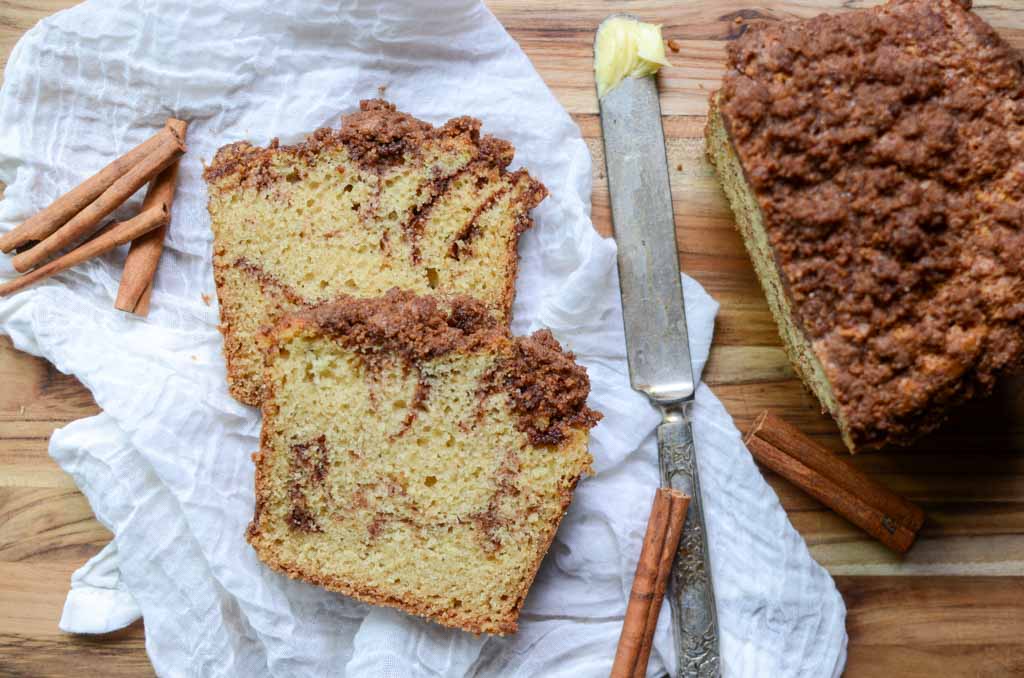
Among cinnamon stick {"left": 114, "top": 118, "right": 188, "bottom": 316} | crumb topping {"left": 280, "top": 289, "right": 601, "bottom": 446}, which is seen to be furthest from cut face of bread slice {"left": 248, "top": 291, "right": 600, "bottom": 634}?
cinnamon stick {"left": 114, "top": 118, "right": 188, "bottom": 316}

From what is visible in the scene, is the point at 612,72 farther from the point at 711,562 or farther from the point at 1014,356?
the point at 711,562

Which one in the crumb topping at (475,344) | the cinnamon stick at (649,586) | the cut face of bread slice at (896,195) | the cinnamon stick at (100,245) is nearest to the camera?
the cut face of bread slice at (896,195)

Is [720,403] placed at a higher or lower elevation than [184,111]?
lower

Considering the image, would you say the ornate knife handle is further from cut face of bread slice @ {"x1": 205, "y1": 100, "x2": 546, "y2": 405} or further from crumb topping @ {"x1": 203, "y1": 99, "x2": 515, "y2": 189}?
crumb topping @ {"x1": 203, "y1": 99, "x2": 515, "y2": 189}

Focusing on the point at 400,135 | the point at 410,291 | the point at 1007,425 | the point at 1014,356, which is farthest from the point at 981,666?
the point at 400,135

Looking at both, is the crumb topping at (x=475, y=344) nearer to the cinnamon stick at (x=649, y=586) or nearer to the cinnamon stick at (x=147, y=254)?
the cinnamon stick at (x=649, y=586)

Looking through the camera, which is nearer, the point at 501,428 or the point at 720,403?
the point at 501,428

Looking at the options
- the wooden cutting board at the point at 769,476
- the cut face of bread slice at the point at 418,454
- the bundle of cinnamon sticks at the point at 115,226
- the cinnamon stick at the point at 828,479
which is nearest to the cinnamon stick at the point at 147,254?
the bundle of cinnamon sticks at the point at 115,226
